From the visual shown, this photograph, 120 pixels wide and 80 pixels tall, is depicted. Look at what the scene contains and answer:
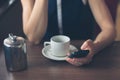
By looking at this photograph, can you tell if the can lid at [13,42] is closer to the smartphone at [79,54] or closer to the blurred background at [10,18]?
the smartphone at [79,54]

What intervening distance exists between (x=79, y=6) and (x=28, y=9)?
1.04ft

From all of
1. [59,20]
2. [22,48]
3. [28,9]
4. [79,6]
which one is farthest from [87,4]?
[22,48]

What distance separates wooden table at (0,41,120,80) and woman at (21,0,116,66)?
61 mm

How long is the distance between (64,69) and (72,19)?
2.05 ft

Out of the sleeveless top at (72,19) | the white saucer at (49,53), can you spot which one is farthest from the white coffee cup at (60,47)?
the sleeveless top at (72,19)

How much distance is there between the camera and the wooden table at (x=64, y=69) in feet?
3.10

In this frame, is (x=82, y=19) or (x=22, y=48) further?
(x=82, y=19)

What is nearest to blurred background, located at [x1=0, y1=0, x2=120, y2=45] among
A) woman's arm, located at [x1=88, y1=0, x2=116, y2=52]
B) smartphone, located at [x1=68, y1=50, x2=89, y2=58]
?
woman's arm, located at [x1=88, y1=0, x2=116, y2=52]

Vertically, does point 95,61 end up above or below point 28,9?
below

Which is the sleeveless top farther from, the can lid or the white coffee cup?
the can lid

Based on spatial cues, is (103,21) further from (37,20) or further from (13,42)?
(13,42)

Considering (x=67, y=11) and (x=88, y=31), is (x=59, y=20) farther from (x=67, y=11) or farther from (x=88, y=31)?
(x=88, y=31)

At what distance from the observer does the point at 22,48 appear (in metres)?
0.97

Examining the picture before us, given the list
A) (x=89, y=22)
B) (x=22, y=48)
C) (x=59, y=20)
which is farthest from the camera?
(x=89, y=22)
